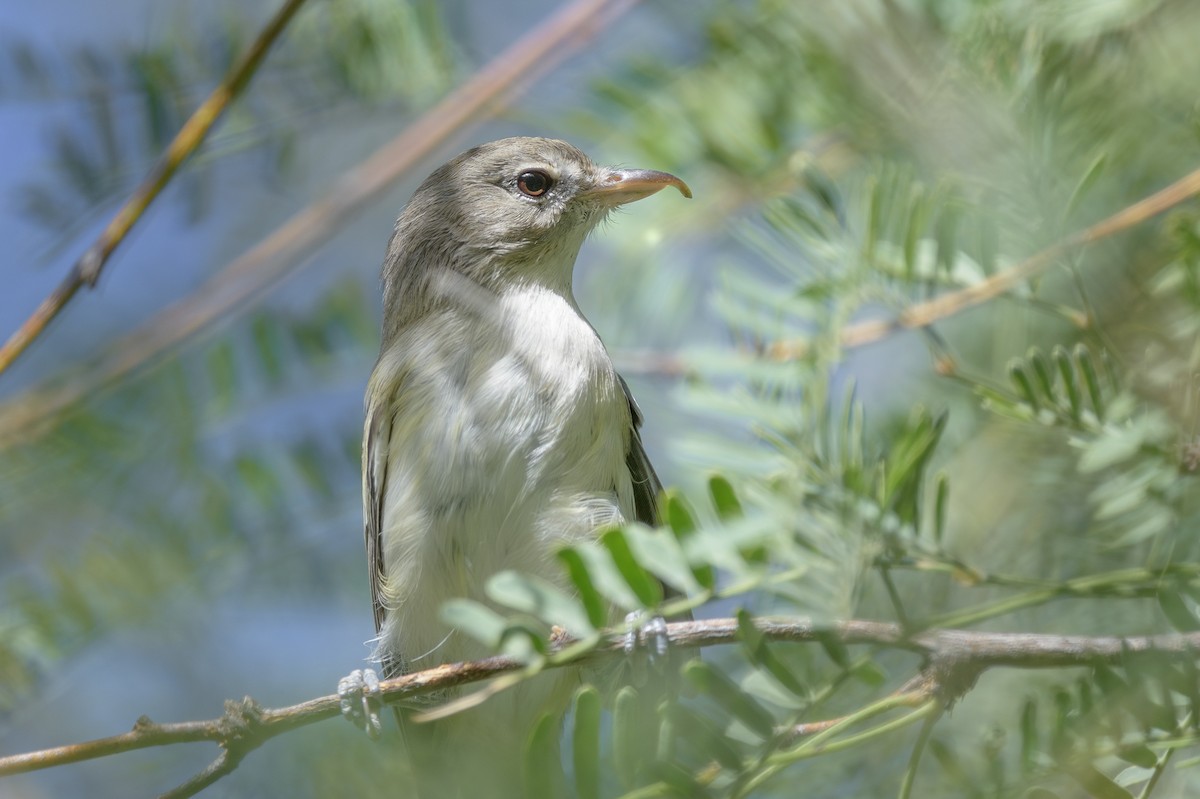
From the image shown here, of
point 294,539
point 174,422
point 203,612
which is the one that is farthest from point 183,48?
point 203,612

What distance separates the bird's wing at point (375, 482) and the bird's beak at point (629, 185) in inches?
40.0

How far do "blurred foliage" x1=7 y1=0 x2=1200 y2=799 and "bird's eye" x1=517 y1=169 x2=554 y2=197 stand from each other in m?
0.77

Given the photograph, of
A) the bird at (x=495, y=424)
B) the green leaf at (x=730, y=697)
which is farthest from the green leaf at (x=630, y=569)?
the bird at (x=495, y=424)

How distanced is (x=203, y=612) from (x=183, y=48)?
1.75 metres

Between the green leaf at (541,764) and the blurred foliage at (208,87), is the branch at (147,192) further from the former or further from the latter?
the green leaf at (541,764)

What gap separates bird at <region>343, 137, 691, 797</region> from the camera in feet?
11.2

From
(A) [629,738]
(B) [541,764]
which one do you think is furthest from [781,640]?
(B) [541,764]

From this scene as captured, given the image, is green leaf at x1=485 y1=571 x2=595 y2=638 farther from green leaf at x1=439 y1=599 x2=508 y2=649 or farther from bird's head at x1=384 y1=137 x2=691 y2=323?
bird's head at x1=384 y1=137 x2=691 y2=323

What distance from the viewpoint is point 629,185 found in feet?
12.0

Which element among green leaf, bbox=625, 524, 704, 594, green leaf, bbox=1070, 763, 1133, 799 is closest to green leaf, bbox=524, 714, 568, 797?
green leaf, bbox=625, 524, 704, 594

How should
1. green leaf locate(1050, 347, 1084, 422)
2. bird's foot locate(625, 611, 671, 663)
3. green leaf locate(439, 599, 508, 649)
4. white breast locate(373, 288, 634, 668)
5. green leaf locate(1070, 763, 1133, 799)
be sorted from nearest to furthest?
green leaf locate(439, 599, 508, 649), green leaf locate(1070, 763, 1133, 799), green leaf locate(1050, 347, 1084, 422), bird's foot locate(625, 611, 671, 663), white breast locate(373, 288, 634, 668)

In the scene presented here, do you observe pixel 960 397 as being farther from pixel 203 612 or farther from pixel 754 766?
pixel 203 612

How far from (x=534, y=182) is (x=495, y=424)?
3.92 feet

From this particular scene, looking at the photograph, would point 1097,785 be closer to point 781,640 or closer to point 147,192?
point 781,640
